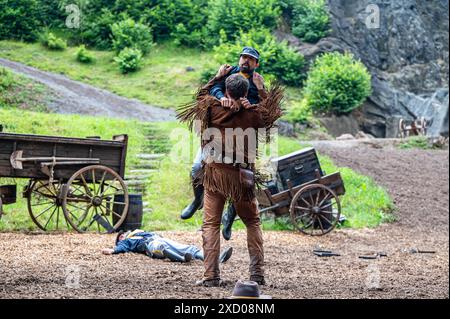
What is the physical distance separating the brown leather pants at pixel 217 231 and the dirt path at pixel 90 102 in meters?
13.0

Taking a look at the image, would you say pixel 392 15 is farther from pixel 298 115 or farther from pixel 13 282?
pixel 13 282

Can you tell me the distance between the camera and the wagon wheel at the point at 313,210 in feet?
46.2

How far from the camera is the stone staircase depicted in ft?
51.4

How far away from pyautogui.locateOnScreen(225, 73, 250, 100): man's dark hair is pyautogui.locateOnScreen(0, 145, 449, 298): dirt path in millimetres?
1807

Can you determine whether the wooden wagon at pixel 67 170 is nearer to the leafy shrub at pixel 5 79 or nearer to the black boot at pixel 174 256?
the black boot at pixel 174 256

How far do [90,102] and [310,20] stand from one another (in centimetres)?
907

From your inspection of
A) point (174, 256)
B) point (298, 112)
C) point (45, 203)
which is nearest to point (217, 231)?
point (174, 256)

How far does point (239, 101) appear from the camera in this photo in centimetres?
764


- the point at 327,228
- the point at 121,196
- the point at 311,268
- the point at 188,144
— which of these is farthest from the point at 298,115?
the point at 311,268

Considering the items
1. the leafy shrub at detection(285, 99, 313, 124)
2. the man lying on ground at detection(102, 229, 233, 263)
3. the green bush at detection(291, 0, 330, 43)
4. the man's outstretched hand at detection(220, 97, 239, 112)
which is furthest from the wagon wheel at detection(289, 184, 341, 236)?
the leafy shrub at detection(285, 99, 313, 124)

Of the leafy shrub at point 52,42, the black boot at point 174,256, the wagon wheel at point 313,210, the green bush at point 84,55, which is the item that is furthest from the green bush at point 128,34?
the black boot at point 174,256

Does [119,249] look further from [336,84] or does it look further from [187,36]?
[336,84]

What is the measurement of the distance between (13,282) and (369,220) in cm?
1098

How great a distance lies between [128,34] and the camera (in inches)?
803
